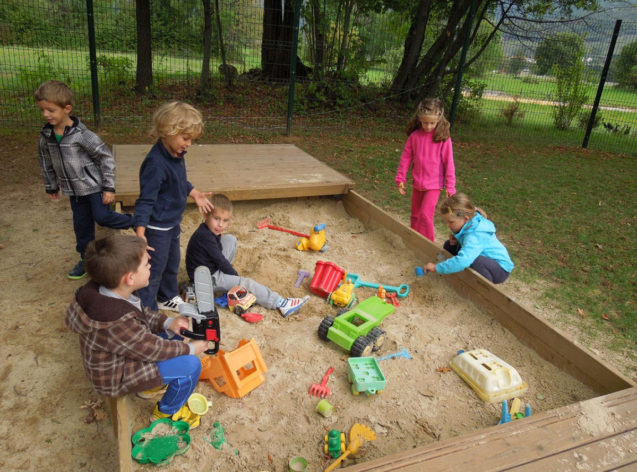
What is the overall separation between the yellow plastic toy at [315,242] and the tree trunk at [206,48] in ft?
21.0

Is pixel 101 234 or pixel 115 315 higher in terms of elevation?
pixel 115 315

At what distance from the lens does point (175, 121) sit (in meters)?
2.56

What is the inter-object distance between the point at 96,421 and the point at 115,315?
75 centimetres

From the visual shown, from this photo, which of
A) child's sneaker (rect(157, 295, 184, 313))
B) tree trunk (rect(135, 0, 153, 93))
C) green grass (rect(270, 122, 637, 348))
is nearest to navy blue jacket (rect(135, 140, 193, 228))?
child's sneaker (rect(157, 295, 184, 313))

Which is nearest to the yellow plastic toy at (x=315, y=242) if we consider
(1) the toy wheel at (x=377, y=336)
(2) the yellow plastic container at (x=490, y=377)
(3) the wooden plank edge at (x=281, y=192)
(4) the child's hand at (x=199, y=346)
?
(3) the wooden plank edge at (x=281, y=192)

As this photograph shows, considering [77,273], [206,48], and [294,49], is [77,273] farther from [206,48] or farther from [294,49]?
[206,48]

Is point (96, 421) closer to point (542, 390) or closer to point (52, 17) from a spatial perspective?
point (542, 390)

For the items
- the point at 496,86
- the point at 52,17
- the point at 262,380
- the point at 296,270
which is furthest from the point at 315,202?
the point at 496,86

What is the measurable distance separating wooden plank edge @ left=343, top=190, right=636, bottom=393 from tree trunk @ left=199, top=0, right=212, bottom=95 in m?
6.96

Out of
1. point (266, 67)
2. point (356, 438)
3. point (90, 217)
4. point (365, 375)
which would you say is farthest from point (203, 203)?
point (266, 67)

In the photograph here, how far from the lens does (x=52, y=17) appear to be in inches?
289

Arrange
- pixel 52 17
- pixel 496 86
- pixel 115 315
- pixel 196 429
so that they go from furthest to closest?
pixel 496 86 < pixel 52 17 < pixel 196 429 < pixel 115 315

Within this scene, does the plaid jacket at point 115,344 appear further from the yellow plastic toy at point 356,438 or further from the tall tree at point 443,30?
the tall tree at point 443,30

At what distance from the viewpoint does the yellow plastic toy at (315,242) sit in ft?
13.0
